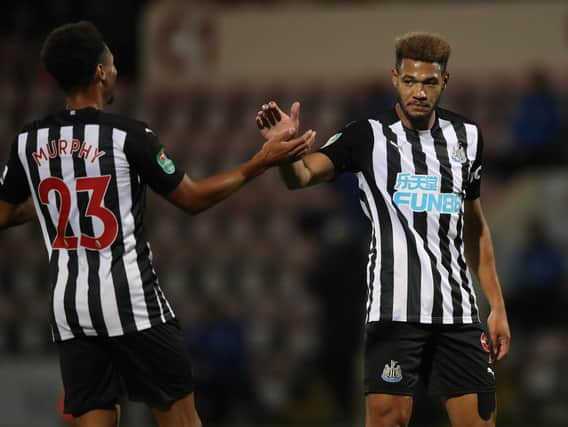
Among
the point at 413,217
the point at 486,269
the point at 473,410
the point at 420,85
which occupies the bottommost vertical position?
the point at 473,410

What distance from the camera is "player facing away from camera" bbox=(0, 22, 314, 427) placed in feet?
13.1

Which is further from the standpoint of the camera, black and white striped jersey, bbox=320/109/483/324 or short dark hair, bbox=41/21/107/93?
black and white striped jersey, bbox=320/109/483/324

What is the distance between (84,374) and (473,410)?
1454mm

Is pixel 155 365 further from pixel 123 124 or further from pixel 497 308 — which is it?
pixel 497 308

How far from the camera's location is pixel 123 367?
163 inches

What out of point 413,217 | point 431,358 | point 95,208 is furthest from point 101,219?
point 431,358

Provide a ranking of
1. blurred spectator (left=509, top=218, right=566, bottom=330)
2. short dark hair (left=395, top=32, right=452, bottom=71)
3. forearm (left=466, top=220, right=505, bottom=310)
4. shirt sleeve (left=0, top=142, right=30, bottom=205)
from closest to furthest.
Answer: shirt sleeve (left=0, top=142, right=30, bottom=205)
short dark hair (left=395, top=32, right=452, bottom=71)
forearm (left=466, top=220, right=505, bottom=310)
blurred spectator (left=509, top=218, right=566, bottom=330)

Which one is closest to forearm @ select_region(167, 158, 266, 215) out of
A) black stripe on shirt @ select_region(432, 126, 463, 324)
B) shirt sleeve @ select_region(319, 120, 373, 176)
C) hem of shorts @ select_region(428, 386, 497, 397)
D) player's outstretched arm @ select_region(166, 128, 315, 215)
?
player's outstretched arm @ select_region(166, 128, 315, 215)

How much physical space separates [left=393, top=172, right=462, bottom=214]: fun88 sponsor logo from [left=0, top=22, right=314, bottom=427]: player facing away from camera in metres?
0.40

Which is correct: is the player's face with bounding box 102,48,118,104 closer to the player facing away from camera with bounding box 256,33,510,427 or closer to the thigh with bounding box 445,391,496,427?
the player facing away from camera with bounding box 256,33,510,427

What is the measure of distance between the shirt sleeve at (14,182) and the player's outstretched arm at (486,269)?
171 centimetres

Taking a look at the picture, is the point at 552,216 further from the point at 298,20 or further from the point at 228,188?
the point at 228,188

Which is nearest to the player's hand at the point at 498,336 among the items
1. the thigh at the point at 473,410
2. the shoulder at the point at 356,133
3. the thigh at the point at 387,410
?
the thigh at the point at 473,410

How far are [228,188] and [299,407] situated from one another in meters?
5.69
